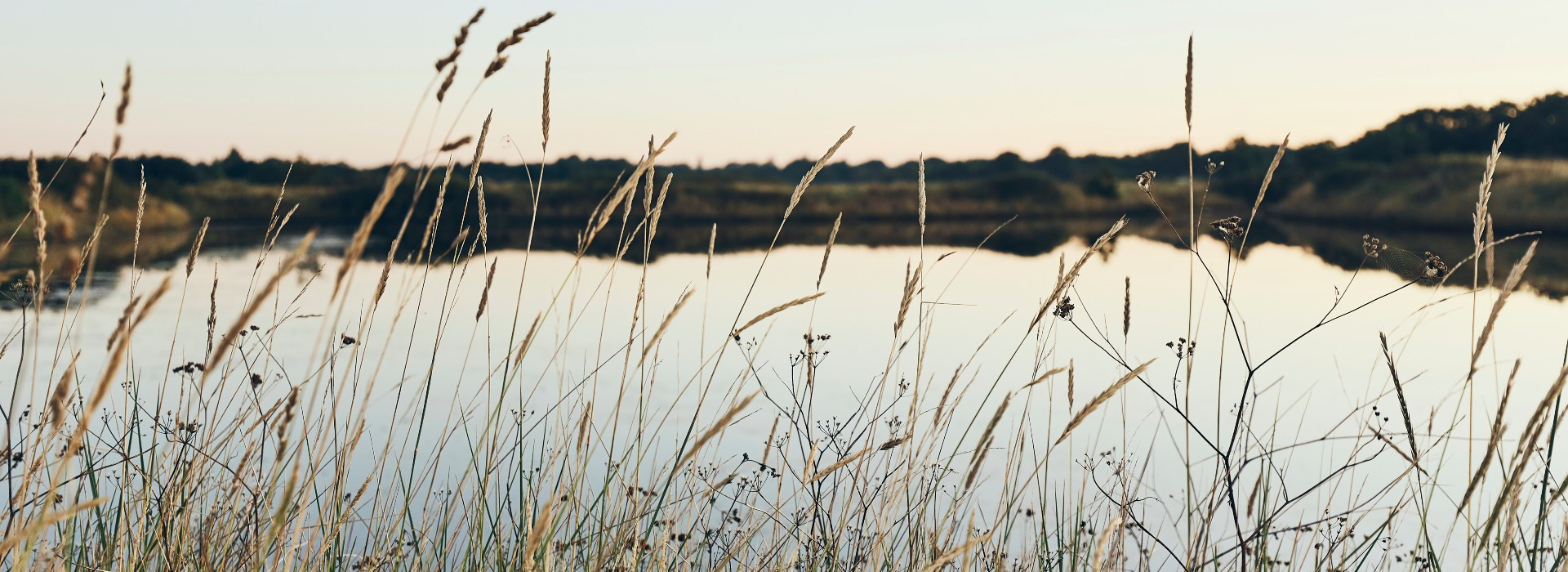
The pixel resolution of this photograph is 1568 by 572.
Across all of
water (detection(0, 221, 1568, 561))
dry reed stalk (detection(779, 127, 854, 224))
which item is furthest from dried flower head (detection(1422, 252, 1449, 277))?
dry reed stalk (detection(779, 127, 854, 224))

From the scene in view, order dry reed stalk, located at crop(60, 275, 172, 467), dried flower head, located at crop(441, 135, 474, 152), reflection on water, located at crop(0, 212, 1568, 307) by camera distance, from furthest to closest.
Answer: reflection on water, located at crop(0, 212, 1568, 307)
dried flower head, located at crop(441, 135, 474, 152)
dry reed stalk, located at crop(60, 275, 172, 467)

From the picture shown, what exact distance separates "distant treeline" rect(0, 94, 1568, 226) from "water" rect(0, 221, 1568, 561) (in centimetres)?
853

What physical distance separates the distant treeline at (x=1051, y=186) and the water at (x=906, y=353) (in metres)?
8.53

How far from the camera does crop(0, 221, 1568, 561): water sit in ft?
6.89

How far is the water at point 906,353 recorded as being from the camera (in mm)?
2100

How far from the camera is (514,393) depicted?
197 inches

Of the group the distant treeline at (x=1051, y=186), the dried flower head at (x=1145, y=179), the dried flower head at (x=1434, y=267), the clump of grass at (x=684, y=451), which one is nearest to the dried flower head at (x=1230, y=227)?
the clump of grass at (x=684, y=451)

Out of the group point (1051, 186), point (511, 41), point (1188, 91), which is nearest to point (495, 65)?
point (511, 41)

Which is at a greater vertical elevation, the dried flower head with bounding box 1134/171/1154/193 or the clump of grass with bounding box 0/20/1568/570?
the dried flower head with bounding box 1134/171/1154/193

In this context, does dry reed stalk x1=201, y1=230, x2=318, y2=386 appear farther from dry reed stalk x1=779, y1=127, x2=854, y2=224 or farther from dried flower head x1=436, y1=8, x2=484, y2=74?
dry reed stalk x1=779, y1=127, x2=854, y2=224

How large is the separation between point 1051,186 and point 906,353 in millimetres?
27494

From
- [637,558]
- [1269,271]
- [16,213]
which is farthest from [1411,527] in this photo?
[16,213]

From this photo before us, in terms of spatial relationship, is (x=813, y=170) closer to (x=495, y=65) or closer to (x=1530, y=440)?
(x=495, y=65)

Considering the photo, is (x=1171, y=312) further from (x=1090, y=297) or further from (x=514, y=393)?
(x=514, y=393)
